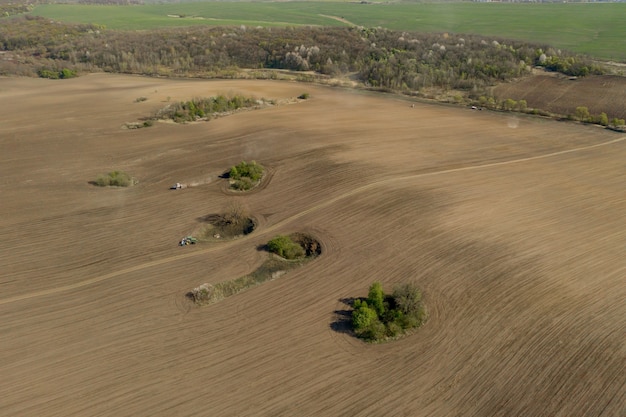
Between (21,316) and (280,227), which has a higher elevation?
(280,227)

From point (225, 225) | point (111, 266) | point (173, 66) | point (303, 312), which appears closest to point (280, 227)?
point (225, 225)

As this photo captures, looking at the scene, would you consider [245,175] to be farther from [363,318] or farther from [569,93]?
[569,93]

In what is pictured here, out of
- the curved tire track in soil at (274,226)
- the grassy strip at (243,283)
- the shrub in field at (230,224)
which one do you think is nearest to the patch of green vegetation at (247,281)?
the grassy strip at (243,283)

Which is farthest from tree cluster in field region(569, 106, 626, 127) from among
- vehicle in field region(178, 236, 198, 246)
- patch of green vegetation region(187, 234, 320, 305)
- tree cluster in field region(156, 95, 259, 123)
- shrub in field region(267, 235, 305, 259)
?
vehicle in field region(178, 236, 198, 246)

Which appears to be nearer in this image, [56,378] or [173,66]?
[56,378]

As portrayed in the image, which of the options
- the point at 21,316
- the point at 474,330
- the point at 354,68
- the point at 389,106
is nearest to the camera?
the point at 474,330

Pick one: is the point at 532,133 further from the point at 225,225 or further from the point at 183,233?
the point at 183,233

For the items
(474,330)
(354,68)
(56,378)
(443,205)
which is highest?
(354,68)
